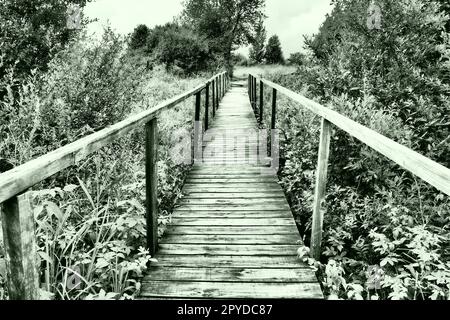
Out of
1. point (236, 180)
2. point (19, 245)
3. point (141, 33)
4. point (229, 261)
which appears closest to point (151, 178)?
point (229, 261)

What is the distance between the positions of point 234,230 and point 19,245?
2.43 meters

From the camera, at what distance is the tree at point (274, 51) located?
198ft

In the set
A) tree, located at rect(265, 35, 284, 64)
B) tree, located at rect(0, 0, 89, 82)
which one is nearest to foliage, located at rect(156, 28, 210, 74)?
tree, located at rect(0, 0, 89, 82)

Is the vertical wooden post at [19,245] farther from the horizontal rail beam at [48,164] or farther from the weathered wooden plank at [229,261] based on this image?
the weathered wooden plank at [229,261]

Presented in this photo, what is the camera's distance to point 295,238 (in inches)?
131

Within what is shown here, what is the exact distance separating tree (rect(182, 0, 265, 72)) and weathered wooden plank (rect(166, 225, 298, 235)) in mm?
32911

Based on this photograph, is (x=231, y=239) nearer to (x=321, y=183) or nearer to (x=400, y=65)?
(x=321, y=183)

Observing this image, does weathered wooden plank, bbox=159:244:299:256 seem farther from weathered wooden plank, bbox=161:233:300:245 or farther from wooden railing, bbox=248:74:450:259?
wooden railing, bbox=248:74:450:259

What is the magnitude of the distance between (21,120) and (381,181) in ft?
12.9

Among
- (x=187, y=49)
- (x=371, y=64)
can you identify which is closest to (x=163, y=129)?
(x=371, y=64)

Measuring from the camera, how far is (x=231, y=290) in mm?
2549
